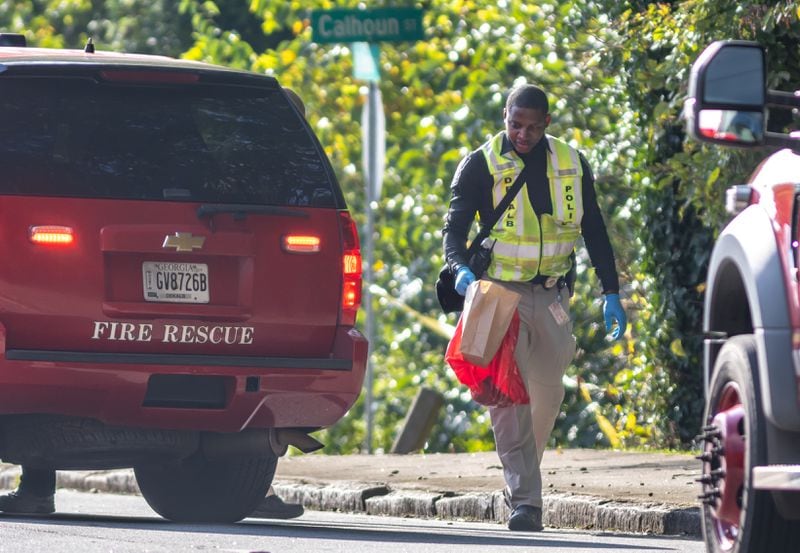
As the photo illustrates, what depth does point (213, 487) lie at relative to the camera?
9555 mm

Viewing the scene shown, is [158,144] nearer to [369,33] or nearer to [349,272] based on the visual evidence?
[349,272]

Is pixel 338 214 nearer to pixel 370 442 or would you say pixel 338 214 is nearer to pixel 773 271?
pixel 773 271

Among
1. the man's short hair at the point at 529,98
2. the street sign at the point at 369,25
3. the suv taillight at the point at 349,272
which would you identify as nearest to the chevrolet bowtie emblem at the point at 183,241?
the suv taillight at the point at 349,272

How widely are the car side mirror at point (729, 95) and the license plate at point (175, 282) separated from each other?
3126 millimetres

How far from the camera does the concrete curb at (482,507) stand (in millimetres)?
9000

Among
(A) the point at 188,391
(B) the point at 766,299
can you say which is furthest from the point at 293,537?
(B) the point at 766,299

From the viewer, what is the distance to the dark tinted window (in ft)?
27.6

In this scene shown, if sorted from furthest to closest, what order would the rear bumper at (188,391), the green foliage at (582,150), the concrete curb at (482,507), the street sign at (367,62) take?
the street sign at (367,62) < the green foliage at (582,150) < the concrete curb at (482,507) < the rear bumper at (188,391)

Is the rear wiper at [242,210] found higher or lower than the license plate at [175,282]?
higher

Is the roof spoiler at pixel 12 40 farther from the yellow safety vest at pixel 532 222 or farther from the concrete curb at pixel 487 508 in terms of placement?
the concrete curb at pixel 487 508

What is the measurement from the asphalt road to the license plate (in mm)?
937

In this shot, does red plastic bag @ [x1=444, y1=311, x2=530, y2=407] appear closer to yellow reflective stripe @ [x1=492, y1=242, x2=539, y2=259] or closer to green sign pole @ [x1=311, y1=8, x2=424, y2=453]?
yellow reflective stripe @ [x1=492, y1=242, x2=539, y2=259]

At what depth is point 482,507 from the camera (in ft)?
33.1

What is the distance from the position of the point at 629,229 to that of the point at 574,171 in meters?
5.69
